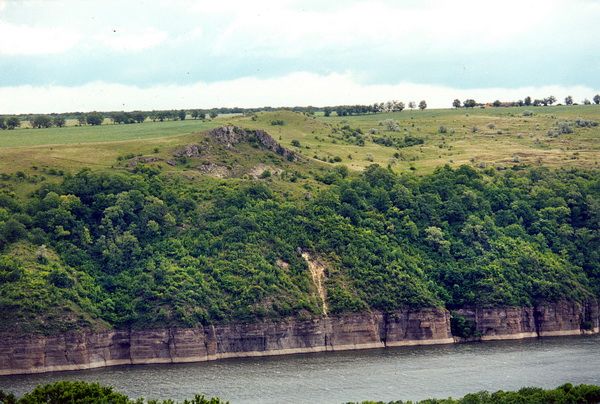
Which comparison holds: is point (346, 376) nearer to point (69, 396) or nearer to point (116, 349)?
point (116, 349)

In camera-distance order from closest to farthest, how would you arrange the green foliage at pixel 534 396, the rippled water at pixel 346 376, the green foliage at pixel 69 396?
the green foliage at pixel 69 396
the green foliage at pixel 534 396
the rippled water at pixel 346 376

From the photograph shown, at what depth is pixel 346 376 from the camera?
17888 cm

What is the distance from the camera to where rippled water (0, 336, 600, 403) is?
16725 cm

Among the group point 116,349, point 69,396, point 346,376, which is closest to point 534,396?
point 346,376

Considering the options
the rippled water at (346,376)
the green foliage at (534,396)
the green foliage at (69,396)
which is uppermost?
the green foliage at (69,396)

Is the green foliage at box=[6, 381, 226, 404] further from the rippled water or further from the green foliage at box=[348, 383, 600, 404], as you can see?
the green foliage at box=[348, 383, 600, 404]

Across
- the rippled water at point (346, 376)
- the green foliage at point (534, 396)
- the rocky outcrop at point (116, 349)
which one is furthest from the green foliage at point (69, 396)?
the rocky outcrop at point (116, 349)

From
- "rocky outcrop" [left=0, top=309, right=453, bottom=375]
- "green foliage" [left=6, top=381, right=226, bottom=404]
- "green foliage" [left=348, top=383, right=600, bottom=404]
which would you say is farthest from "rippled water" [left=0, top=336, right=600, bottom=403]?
"green foliage" [left=6, top=381, right=226, bottom=404]

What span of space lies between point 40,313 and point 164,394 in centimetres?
3087

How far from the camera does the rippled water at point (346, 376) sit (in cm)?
16725

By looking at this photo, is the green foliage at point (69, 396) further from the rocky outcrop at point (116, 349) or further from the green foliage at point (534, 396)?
the rocky outcrop at point (116, 349)

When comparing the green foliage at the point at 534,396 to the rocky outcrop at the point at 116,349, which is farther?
the rocky outcrop at the point at 116,349

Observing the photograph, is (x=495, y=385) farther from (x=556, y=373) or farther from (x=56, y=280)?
(x=56, y=280)

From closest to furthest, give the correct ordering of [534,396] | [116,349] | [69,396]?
[69,396], [534,396], [116,349]
